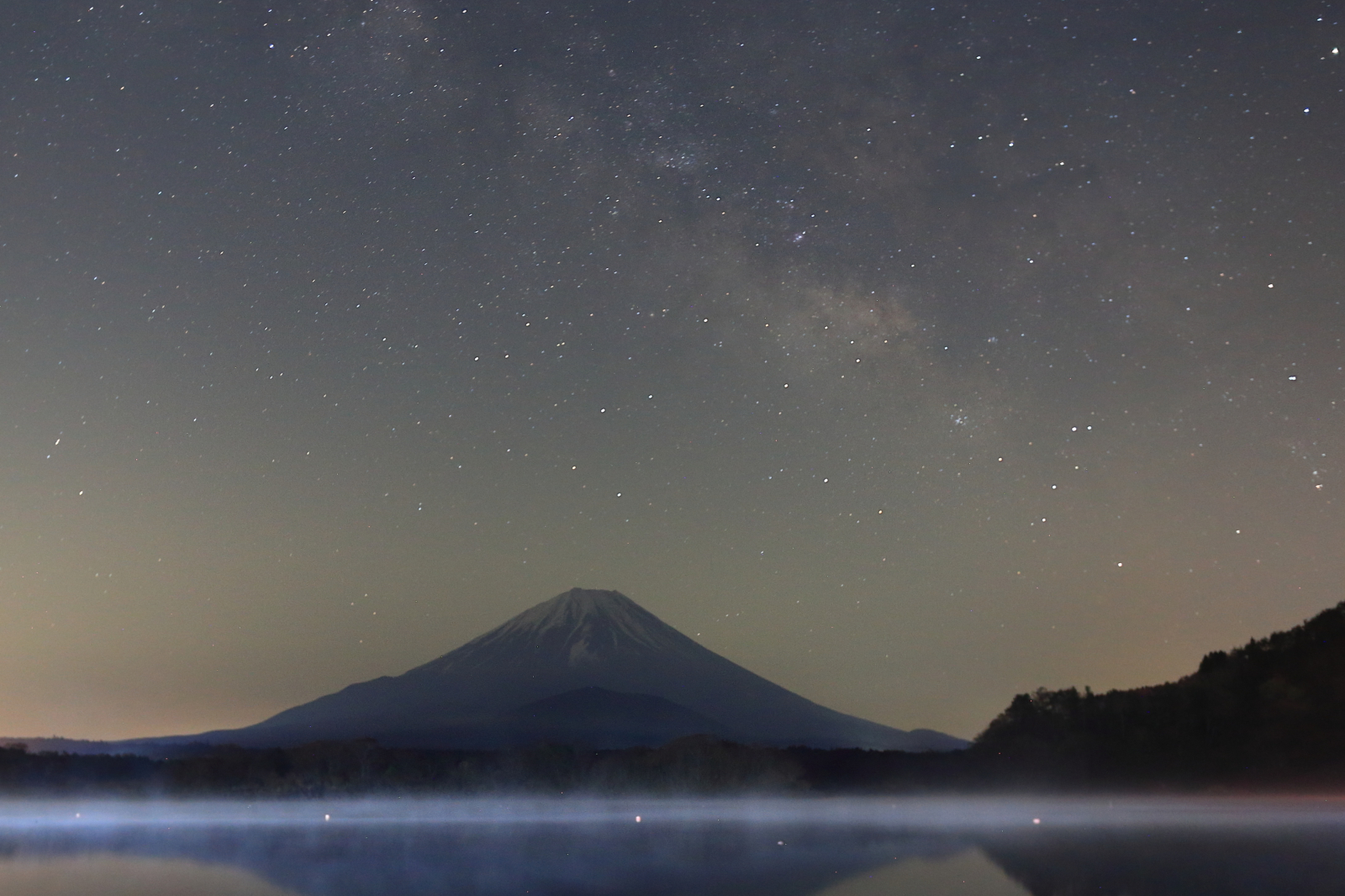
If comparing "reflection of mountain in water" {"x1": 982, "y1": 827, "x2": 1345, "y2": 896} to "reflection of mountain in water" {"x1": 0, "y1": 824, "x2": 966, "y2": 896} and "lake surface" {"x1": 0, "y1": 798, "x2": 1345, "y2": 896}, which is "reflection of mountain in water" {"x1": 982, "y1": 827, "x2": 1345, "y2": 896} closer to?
"lake surface" {"x1": 0, "y1": 798, "x2": 1345, "y2": 896}

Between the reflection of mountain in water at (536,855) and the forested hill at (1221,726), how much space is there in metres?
34.8

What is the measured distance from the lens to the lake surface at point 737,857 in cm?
2381

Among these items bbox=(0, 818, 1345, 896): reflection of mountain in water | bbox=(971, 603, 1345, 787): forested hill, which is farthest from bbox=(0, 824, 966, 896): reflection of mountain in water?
bbox=(971, 603, 1345, 787): forested hill

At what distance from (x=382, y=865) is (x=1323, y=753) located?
60.1 metres

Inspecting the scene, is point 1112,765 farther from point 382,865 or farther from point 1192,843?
point 382,865

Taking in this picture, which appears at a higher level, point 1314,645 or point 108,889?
point 1314,645

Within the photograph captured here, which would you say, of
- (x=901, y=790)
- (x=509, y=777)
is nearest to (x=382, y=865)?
(x=901, y=790)

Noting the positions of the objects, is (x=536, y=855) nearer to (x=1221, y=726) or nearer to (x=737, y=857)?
(x=737, y=857)

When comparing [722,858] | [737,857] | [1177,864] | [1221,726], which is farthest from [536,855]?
[1221,726]

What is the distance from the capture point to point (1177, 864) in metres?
28.3

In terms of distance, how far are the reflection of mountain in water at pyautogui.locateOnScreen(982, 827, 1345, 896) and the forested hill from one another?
31690 millimetres

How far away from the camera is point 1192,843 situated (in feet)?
121

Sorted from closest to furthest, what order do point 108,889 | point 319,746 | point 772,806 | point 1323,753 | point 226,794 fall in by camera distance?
point 108,889 < point 1323,753 < point 772,806 < point 226,794 < point 319,746

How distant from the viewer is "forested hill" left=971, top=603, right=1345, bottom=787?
232 feet
